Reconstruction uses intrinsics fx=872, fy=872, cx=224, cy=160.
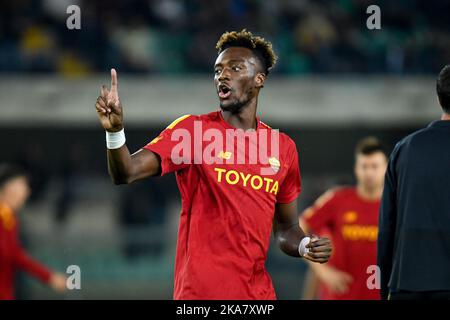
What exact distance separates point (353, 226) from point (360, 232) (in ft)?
0.32

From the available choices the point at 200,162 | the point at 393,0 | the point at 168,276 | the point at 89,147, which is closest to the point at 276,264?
the point at 168,276

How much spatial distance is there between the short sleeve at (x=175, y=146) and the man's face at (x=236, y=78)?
25 centimetres

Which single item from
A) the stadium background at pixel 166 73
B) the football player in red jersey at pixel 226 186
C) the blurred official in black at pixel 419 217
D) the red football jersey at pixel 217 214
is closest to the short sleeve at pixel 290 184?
the football player in red jersey at pixel 226 186

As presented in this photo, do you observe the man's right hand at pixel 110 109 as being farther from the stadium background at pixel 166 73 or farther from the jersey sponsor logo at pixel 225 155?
the stadium background at pixel 166 73

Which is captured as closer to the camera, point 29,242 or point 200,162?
point 200,162

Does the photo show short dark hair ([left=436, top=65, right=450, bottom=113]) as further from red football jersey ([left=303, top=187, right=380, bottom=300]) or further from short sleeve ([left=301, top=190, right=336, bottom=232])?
short sleeve ([left=301, top=190, right=336, bottom=232])

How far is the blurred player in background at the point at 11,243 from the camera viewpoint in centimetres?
777

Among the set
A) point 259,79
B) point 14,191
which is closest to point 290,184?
point 259,79

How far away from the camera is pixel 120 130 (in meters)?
4.39

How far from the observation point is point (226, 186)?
190 inches

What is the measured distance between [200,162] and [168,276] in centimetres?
944

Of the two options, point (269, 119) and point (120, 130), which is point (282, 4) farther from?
point (120, 130)
